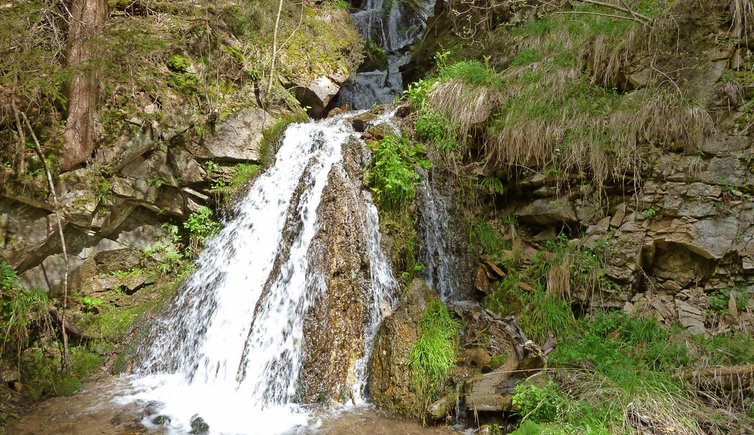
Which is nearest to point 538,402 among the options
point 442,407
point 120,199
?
point 442,407

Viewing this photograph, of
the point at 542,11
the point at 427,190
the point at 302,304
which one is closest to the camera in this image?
the point at 302,304

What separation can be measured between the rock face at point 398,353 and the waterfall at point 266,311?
0.25m

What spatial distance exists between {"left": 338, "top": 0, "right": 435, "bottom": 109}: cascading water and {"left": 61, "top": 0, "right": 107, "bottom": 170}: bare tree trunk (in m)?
5.69

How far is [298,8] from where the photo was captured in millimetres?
A: 9422

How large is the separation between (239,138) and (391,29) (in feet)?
22.6

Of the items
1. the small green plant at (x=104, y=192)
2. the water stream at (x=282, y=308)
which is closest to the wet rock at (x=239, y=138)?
the water stream at (x=282, y=308)

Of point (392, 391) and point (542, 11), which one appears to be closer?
point (392, 391)

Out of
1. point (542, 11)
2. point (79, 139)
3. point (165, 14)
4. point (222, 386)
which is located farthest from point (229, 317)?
point (542, 11)

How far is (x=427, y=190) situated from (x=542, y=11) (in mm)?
4242

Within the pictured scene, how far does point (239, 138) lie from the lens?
6.54 meters

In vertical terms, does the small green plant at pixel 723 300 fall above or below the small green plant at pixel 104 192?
below

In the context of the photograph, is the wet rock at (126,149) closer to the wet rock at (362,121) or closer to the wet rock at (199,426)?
the wet rock at (362,121)

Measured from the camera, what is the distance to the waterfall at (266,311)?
418 centimetres

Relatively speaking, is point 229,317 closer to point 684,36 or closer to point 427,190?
Result: point 427,190
